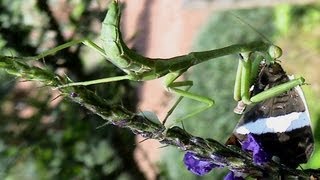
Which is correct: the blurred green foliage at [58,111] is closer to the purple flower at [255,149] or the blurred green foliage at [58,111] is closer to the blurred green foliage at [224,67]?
the blurred green foliage at [224,67]

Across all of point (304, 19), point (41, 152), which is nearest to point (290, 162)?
point (41, 152)

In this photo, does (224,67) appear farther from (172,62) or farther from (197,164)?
(197,164)

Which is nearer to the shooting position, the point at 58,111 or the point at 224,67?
the point at 58,111

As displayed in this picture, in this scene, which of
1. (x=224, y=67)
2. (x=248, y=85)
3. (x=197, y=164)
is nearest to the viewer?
(x=197, y=164)

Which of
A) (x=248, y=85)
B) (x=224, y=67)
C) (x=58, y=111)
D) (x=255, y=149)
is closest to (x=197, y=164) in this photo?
(x=255, y=149)

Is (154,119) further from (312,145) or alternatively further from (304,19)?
(304,19)

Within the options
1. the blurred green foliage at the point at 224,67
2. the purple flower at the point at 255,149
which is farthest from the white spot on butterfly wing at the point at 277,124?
the blurred green foliage at the point at 224,67

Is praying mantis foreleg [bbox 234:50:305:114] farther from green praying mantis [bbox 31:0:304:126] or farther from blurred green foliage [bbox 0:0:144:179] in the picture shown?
blurred green foliage [bbox 0:0:144:179]
